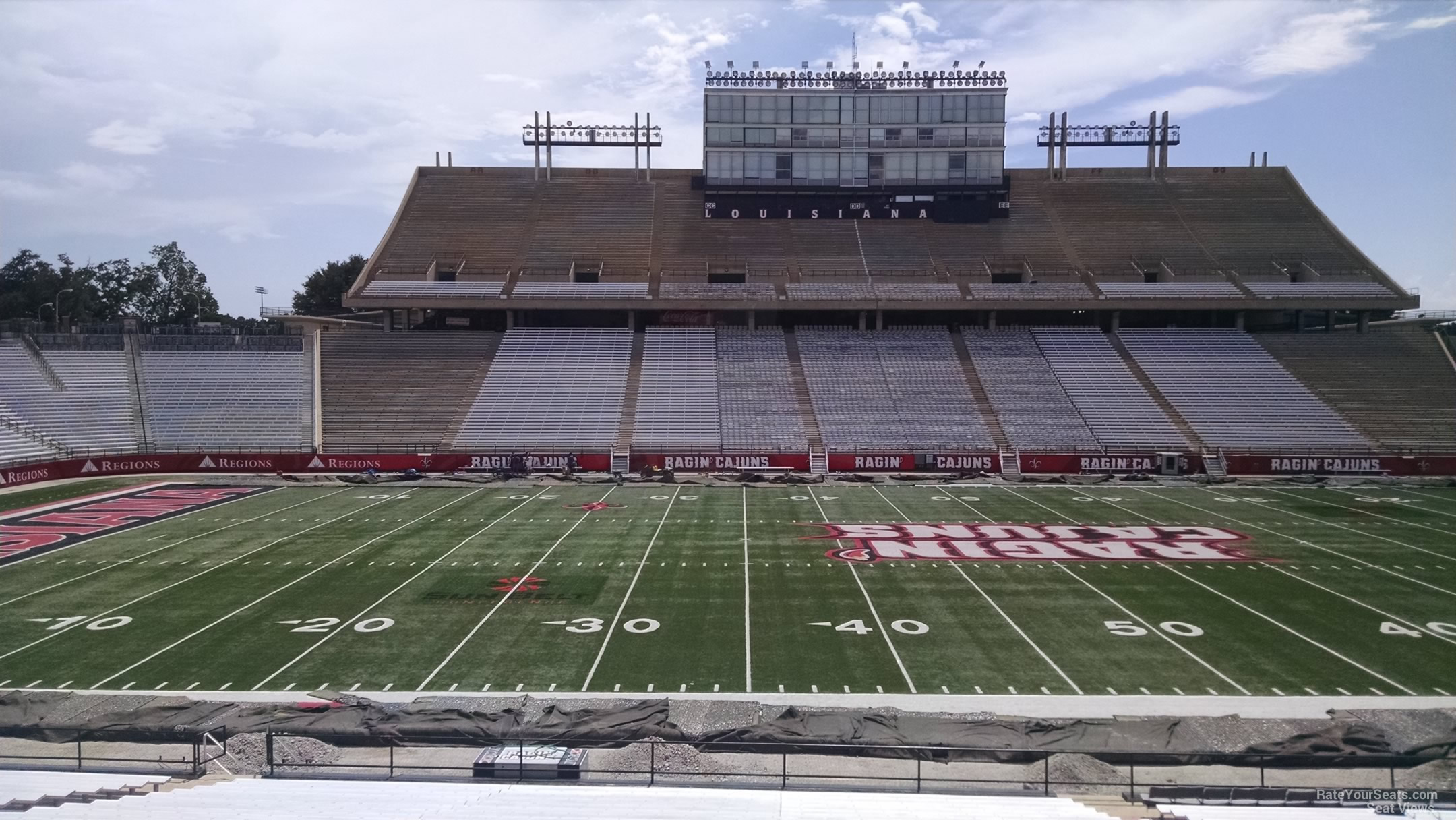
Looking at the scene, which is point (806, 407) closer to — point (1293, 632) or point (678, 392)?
point (678, 392)

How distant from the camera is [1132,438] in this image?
35750mm

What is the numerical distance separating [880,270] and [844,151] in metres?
7.74

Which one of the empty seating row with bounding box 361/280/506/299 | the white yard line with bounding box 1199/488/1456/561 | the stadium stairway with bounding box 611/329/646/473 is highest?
the empty seating row with bounding box 361/280/506/299

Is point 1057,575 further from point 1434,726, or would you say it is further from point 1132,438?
point 1132,438

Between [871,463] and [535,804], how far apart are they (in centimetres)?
2773

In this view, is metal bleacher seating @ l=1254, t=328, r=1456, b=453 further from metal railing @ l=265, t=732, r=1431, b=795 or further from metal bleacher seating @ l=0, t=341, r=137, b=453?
metal bleacher seating @ l=0, t=341, r=137, b=453

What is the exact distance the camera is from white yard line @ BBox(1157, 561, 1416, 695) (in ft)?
41.3

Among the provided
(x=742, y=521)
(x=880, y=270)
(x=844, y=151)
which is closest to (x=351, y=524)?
(x=742, y=521)

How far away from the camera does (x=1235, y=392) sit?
128ft

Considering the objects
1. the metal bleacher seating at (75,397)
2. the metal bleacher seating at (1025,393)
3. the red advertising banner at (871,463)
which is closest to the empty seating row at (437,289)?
the metal bleacher seating at (75,397)

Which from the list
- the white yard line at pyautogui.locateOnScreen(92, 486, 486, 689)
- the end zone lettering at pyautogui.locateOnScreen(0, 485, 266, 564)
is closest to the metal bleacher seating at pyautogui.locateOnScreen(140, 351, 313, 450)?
the end zone lettering at pyautogui.locateOnScreen(0, 485, 266, 564)

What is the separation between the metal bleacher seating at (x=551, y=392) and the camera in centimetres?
3625

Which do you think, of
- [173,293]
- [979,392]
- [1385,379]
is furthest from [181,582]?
[173,293]

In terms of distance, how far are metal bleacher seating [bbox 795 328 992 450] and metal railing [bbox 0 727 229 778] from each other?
91.3 ft
